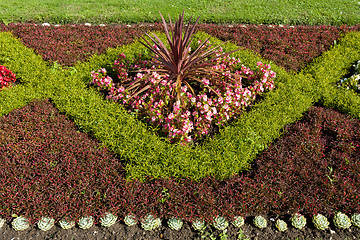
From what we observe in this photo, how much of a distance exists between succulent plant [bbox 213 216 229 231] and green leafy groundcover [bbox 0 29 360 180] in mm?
607

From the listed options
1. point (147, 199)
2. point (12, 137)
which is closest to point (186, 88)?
point (147, 199)

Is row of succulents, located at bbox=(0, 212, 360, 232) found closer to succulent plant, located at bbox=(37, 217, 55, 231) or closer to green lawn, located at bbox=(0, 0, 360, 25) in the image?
succulent plant, located at bbox=(37, 217, 55, 231)

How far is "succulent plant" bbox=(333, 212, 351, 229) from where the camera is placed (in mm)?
3441

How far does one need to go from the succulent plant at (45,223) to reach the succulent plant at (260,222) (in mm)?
2512

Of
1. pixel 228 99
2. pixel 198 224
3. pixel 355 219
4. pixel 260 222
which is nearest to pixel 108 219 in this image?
pixel 198 224

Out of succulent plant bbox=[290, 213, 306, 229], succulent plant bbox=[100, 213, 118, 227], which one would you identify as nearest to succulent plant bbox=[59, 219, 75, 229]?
succulent plant bbox=[100, 213, 118, 227]

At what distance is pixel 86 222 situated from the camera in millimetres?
3408

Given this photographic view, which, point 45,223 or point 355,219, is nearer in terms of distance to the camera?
point 45,223

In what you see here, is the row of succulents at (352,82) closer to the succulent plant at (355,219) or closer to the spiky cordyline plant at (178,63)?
the spiky cordyline plant at (178,63)

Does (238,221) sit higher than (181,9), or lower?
lower

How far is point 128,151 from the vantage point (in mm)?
4078

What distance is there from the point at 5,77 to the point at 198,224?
15.4 ft

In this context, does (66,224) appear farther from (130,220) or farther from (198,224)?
(198,224)

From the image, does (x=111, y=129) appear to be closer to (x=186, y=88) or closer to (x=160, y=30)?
(x=186, y=88)
